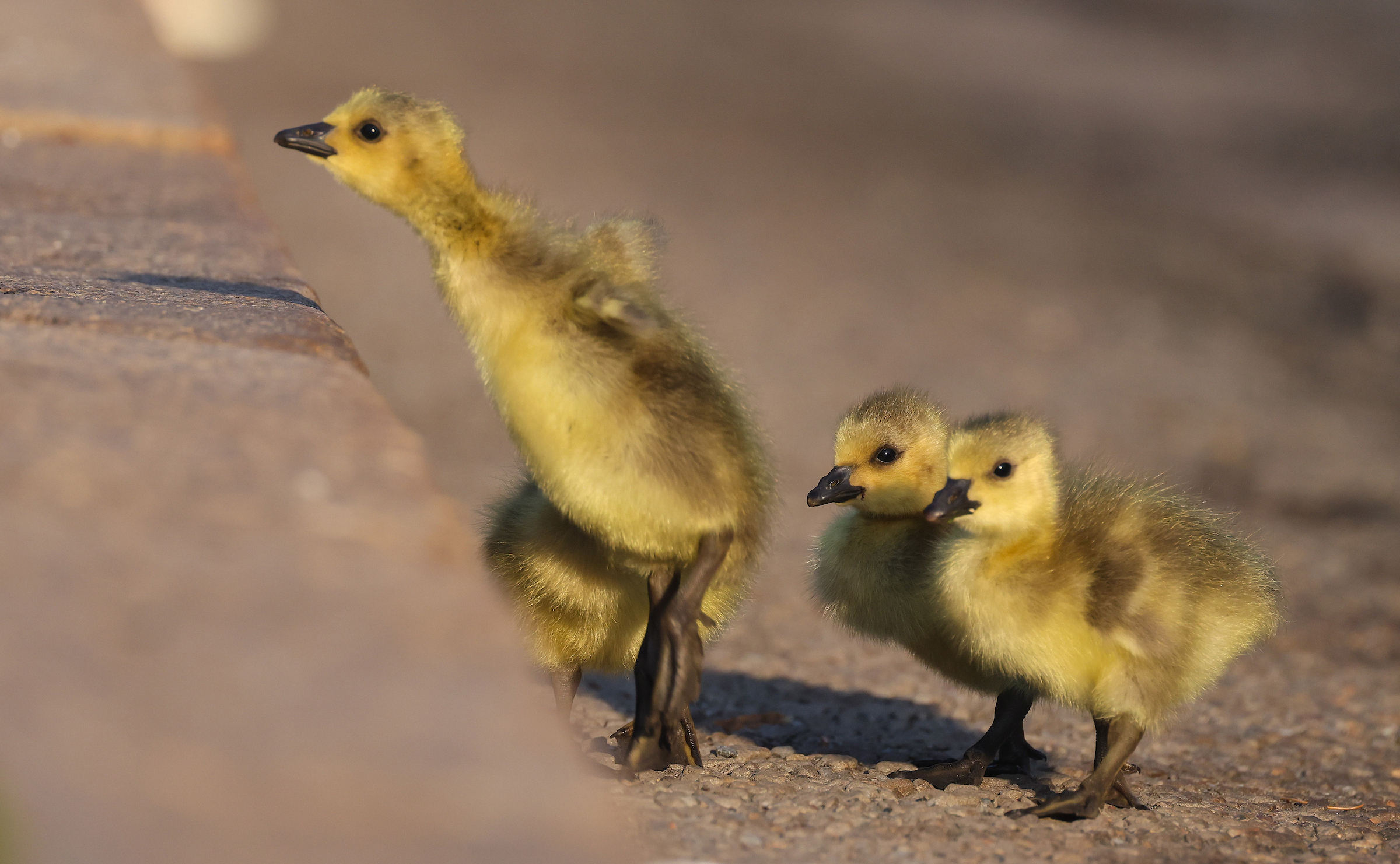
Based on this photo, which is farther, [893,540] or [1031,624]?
[893,540]

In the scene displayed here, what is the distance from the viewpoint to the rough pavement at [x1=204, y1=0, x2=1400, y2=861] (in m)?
3.54

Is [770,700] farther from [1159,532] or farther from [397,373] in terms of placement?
[397,373]

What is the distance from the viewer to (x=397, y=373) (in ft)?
25.9

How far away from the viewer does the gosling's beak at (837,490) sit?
3.54 meters

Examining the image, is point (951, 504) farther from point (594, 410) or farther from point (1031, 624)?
point (594, 410)

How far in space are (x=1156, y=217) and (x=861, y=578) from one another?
928cm

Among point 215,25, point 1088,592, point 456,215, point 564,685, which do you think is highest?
point 456,215

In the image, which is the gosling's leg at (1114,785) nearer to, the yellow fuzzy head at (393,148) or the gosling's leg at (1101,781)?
the gosling's leg at (1101,781)

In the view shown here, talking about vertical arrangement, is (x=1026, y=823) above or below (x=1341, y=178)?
below

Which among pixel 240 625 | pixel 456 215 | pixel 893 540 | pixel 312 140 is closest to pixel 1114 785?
pixel 893 540

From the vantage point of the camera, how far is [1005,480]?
10.5 ft

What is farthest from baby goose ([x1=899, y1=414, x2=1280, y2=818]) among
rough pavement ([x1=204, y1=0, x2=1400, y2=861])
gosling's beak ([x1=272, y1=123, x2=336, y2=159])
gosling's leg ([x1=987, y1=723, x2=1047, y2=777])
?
gosling's beak ([x1=272, y1=123, x2=336, y2=159])

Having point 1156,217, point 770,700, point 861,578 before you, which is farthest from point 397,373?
point 1156,217

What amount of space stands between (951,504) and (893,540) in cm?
39
